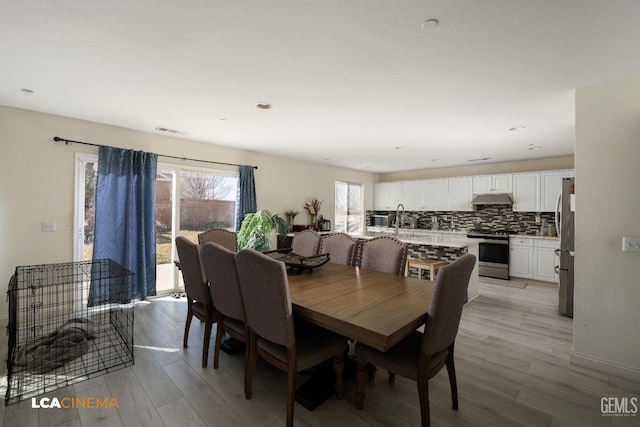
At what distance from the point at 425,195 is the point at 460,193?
80 cm

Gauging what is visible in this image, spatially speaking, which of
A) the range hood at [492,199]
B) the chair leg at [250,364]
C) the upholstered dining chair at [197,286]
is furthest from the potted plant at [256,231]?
the range hood at [492,199]

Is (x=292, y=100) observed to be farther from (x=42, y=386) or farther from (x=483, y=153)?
(x=483, y=153)

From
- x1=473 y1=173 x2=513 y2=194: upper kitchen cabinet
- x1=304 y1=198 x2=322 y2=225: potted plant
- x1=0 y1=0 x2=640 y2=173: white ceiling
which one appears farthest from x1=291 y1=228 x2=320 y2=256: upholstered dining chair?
x1=473 y1=173 x2=513 y2=194: upper kitchen cabinet

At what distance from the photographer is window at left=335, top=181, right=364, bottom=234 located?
23.8 feet

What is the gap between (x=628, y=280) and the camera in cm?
226

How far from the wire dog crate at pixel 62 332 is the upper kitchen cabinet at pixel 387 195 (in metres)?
5.99

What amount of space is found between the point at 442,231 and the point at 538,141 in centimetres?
289

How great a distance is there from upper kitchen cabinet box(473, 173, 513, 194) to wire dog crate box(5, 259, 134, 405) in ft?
21.1

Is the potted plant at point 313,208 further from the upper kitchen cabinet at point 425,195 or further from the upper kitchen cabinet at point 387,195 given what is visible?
the upper kitchen cabinet at point 425,195

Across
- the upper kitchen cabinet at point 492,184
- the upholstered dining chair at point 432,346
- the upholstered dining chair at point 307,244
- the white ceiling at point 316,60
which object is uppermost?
the white ceiling at point 316,60

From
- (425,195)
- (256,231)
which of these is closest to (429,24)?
(256,231)

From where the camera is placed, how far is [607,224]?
2.34 m

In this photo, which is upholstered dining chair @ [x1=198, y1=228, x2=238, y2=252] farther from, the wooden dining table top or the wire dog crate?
the wooden dining table top

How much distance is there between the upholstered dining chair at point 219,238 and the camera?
11.1ft
